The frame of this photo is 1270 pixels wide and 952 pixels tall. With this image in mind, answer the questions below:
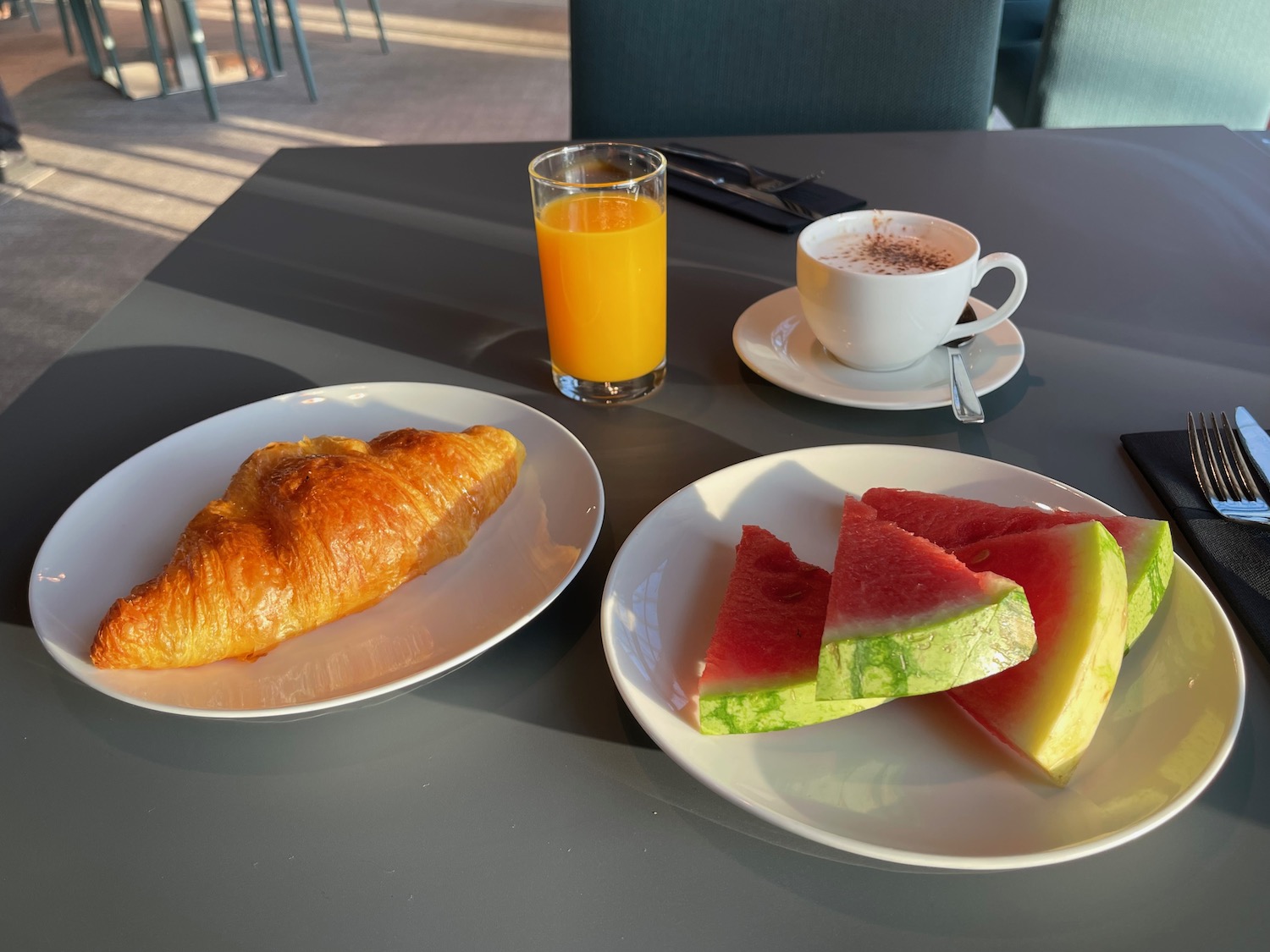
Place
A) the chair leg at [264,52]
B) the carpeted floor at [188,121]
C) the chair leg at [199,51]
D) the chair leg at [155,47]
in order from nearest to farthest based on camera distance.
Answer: the carpeted floor at [188,121] → the chair leg at [199,51] → the chair leg at [155,47] → the chair leg at [264,52]

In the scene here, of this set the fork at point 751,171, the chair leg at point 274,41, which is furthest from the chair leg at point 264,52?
the fork at point 751,171

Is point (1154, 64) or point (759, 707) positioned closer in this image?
point (759, 707)

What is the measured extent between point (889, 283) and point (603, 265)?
0.99ft

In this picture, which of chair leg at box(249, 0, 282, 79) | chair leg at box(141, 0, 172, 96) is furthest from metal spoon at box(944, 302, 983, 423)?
chair leg at box(249, 0, 282, 79)

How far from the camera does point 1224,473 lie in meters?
0.88

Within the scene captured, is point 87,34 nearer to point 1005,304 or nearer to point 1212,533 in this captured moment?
point 1005,304

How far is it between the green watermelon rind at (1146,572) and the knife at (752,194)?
0.87 m

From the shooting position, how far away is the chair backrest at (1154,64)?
7.06 ft

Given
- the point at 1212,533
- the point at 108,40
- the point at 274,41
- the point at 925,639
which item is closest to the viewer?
the point at 925,639

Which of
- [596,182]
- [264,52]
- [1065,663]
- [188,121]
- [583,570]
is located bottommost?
[188,121]

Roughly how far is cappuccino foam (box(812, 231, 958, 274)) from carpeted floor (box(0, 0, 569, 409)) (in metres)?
2.67

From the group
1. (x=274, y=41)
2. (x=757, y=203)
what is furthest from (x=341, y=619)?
(x=274, y=41)

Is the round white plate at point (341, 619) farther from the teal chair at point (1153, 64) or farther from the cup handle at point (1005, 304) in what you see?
the teal chair at point (1153, 64)

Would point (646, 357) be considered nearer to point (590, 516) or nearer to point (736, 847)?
point (590, 516)
